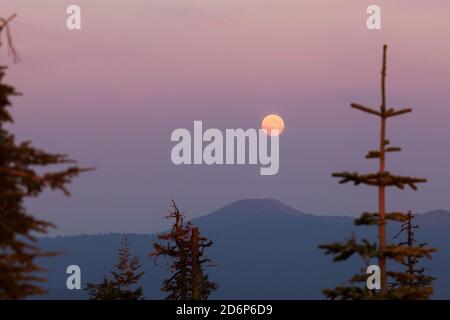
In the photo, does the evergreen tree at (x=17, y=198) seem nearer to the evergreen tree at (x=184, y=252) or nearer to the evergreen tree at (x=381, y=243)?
the evergreen tree at (x=381, y=243)

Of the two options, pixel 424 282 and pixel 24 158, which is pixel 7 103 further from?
pixel 424 282

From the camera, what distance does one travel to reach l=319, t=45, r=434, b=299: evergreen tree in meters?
19.3

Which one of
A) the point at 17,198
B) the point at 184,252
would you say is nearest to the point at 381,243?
the point at 17,198

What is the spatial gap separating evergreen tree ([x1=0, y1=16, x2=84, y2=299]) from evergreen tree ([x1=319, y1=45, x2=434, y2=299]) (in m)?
6.06

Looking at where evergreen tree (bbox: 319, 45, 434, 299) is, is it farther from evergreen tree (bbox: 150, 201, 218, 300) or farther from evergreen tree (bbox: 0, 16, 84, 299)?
evergreen tree (bbox: 150, 201, 218, 300)

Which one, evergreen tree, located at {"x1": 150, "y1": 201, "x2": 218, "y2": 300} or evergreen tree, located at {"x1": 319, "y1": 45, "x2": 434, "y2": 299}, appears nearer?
evergreen tree, located at {"x1": 319, "y1": 45, "x2": 434, "y2": 299}

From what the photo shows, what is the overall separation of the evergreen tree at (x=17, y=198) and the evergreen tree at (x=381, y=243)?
6056 millimetres

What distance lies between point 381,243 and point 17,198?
7.89 meters

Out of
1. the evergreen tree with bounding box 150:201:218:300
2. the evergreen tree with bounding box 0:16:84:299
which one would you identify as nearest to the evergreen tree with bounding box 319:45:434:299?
the evergreen tree with bounding box 0:16:84:299
